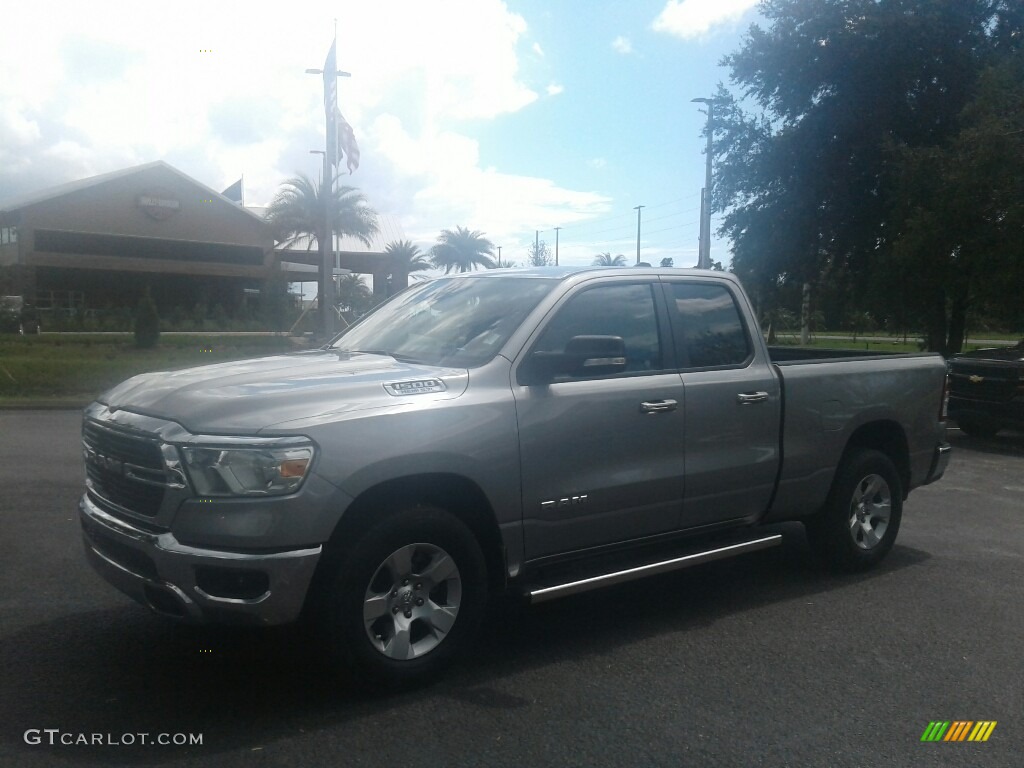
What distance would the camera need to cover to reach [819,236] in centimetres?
2600

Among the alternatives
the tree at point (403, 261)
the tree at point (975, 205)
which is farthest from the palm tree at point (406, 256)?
the tree at point (975, 205)

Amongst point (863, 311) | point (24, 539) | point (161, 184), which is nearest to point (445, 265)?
point (161, 184)

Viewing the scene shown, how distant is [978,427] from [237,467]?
42.0ft

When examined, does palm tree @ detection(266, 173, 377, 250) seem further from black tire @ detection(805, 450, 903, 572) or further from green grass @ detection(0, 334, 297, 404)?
black tire @ detection(805, 450, 903, 572)

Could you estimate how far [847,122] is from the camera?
24.3 m

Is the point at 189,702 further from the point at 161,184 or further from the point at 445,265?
the point at 445,265

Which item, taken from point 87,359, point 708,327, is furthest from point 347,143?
point 708,327

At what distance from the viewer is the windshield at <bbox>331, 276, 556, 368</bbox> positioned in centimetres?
516

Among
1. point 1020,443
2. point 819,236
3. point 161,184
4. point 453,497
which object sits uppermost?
point 161,184

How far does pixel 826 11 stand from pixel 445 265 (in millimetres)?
45500

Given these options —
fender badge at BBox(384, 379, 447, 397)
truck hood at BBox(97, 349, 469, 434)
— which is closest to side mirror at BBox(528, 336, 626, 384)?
truck hood at BBox(97, 349, 469, 434)

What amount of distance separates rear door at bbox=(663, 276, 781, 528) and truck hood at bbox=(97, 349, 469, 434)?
1561 millimetres

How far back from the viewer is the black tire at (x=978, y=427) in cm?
1358

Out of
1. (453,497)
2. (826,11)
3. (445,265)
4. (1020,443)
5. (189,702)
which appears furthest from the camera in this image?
(445,265)
